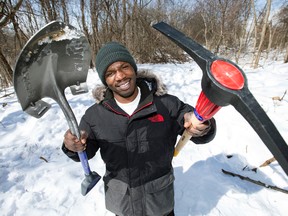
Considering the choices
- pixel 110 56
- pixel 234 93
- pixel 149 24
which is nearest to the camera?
pixel 234 93

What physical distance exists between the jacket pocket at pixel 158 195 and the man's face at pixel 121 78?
64 centimetres

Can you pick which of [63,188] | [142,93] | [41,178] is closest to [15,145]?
[41,178]

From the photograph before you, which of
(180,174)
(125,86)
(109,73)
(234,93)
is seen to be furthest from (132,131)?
(180,174)

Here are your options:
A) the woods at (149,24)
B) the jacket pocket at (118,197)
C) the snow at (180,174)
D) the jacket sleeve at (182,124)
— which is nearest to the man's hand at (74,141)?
the jacket pocket at (118,197)

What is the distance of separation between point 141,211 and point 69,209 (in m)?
1.05

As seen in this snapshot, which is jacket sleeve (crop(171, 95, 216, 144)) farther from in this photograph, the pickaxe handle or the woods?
the woods

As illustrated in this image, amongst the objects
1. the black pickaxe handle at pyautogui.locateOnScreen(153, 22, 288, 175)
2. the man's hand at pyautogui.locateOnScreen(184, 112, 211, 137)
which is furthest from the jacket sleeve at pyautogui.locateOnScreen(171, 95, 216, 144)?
the black pickaxe handle at pyautogui.locateOnScreen(153, 22, 288, 175)

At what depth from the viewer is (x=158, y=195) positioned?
1.39 meters

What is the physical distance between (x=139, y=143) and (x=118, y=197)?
44 cm

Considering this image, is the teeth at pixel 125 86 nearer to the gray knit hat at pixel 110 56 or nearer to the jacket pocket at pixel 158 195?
the gray knit hat at pixel 110 56

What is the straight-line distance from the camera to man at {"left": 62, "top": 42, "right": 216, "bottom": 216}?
1.22 m

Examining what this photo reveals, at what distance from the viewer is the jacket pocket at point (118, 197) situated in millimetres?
1341

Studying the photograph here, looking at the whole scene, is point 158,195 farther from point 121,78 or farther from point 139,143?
point 121,78

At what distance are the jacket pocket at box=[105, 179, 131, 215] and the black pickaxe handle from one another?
92 centimetres
